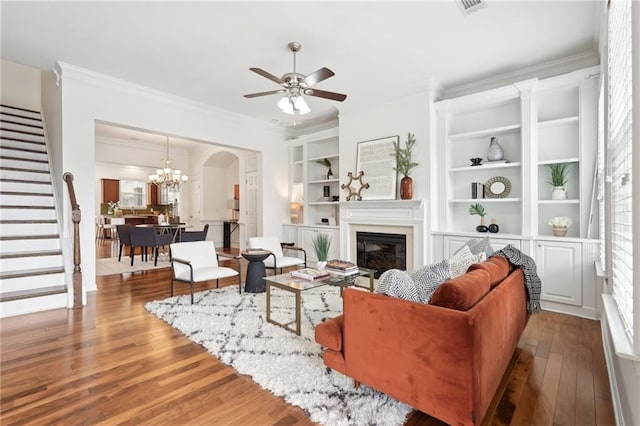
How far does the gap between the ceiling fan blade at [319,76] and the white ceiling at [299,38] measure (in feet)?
1.83

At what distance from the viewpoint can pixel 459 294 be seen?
5.18ft

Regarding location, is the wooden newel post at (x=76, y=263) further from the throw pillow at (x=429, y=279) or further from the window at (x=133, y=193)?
the window at (x=133, y=193)

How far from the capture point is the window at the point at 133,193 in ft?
38.5

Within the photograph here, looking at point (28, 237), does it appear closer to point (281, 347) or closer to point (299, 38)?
point (281, 347)

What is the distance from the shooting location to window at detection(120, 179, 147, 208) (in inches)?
462

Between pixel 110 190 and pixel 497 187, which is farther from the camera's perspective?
pixel 110 190

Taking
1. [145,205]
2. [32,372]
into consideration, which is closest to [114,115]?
[32,372]

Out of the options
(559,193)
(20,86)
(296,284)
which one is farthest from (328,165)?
(20,86)

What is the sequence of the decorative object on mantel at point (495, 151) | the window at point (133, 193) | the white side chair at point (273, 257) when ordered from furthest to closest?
1. the window at point (133, 193)
2. the white side chair at point (273, 257)
3. the decorative object on mantel at point (495, 151)

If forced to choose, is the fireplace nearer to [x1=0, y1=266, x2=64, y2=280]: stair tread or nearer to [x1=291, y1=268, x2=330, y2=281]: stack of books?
[x1=291, y1=268, x2=330, y2=281]: stack of books

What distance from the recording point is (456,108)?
182 inches

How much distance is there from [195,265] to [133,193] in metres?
9.58

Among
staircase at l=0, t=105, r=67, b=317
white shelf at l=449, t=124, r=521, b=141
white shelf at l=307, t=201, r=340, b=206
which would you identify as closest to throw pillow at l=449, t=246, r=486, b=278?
white shelf at l=449, t=124, r=521, b=141

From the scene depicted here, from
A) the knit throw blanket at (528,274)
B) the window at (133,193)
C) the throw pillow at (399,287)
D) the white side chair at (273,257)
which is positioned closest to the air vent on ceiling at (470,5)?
the knit throw blanket at (528,274)
